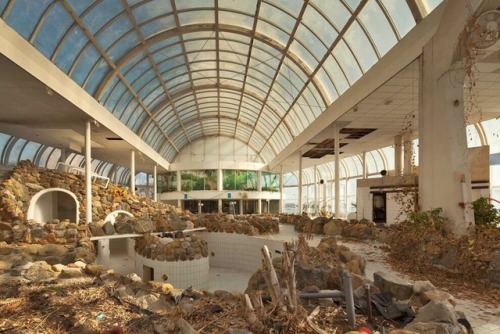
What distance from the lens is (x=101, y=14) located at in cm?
1220

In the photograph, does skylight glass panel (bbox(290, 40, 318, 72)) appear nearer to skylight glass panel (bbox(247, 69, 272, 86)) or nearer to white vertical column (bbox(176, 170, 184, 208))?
skylight glass panel (bbox(247, 69, 272, 86))

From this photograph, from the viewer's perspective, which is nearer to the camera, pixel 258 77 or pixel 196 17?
pixel 196 17

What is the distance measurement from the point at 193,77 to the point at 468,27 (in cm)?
2027

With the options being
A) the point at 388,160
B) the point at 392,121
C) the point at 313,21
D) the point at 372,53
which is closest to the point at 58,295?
the point at 372,53

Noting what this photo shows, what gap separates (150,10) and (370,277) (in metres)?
14.2

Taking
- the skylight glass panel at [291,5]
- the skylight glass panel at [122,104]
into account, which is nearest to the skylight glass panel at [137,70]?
the skylight glass panel at [122,104]

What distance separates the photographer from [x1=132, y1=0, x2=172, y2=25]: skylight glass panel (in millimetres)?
13648

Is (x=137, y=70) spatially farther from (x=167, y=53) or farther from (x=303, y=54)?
(x=303, y=54)

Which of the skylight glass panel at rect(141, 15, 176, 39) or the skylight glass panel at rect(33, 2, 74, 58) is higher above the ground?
the skylight glass panel at rect(141, 15, 176, 39)

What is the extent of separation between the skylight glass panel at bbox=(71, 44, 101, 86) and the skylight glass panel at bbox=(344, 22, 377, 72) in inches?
410

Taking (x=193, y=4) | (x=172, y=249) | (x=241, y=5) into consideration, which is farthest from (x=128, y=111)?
(x=172, y=249)

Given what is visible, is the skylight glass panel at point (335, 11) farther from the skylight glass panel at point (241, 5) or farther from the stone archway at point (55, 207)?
the stone archway at point (55, 207)

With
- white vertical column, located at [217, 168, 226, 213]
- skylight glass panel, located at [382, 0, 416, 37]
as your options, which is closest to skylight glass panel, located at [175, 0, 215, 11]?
skylight glass panel, located at [382, 0, 416, 37]

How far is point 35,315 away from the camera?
4.04 metres
